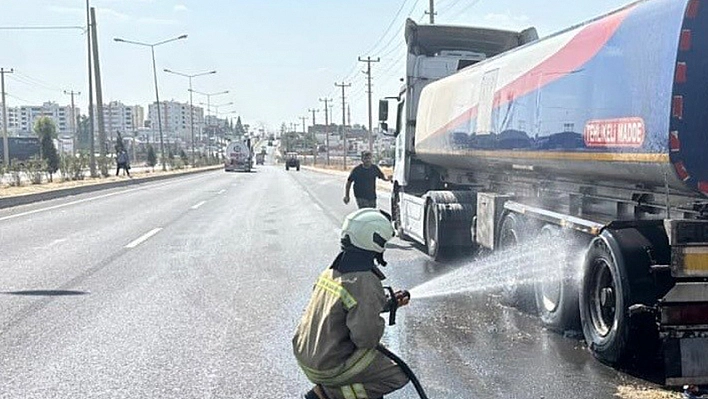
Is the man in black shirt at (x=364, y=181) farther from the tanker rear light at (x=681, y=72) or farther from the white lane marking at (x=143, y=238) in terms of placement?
the tanker rear light at (x=681, y=72)

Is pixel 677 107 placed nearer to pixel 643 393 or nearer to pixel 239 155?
pixel 643 393

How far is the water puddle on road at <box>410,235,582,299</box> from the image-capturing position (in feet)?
23.6

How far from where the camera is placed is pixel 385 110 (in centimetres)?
1522

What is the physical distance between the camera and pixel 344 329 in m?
3.36

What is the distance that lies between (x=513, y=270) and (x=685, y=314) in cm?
335

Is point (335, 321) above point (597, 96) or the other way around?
the other way around

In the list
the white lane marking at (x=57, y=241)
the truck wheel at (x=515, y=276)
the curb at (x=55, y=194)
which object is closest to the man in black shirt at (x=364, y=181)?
the truck wheel at (x=515, y=276)

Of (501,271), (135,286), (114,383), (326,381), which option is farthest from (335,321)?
(135,286)

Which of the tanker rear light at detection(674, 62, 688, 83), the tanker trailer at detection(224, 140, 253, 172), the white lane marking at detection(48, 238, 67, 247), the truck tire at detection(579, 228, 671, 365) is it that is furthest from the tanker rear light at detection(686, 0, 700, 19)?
the tanker trailer at detection(224, 140, 253, 172)

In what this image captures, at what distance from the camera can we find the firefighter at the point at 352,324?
3316mm

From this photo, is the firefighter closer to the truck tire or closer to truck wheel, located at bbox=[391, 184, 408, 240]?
the truck tire

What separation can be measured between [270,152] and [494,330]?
19270 centimetres

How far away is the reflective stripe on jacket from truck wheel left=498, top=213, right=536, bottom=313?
506 cm

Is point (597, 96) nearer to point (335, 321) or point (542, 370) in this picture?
point (542, 370)
